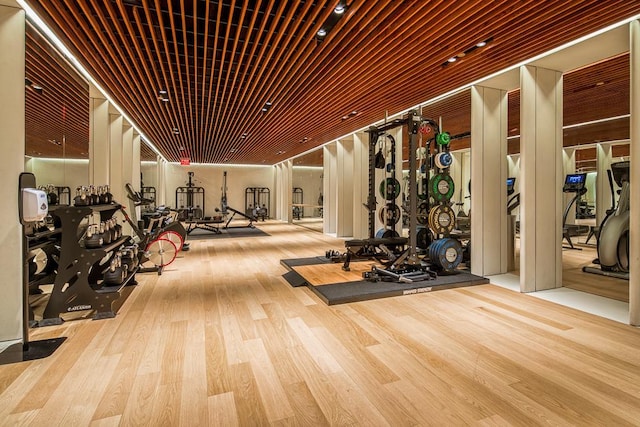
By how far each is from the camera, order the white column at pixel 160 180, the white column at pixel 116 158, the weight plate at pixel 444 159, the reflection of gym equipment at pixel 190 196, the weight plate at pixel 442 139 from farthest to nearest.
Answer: the reflection of gym equipment at pixel 190 196 < the white column at pixel 160 180 < the white column at pixel 116 158 < the weight plate at pixel 442 139 < the weight plate at pixel 444 159

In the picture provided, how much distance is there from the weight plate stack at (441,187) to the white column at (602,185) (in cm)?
704

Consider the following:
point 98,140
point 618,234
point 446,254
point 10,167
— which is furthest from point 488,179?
point 98,140

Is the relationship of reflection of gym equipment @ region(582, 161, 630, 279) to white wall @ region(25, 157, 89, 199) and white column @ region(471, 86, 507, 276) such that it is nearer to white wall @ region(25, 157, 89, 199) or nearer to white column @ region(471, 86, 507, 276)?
white column @ region(471, 86, 507, 276)

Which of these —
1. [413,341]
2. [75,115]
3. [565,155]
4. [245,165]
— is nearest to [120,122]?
[75,115]

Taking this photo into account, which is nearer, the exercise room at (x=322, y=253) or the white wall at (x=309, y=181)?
the exercise room at (x=322, y=253)

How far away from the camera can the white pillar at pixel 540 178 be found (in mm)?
4648

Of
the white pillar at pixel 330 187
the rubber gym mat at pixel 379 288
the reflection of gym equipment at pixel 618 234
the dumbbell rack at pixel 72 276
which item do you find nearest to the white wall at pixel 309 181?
the white pillar at pixel 330 187

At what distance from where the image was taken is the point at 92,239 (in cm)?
371

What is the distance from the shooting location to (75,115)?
731 cm

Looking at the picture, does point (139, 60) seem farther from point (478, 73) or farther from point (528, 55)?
point (528, 55)

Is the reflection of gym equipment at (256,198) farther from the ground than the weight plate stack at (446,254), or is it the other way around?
the reflection of gym equipment at (256,198)

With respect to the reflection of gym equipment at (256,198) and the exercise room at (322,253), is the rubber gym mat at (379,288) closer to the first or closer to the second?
the exercise room at (322,253)

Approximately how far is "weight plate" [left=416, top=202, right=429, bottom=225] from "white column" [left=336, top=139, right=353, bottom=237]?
440cm

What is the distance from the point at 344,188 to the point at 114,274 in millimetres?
7860
